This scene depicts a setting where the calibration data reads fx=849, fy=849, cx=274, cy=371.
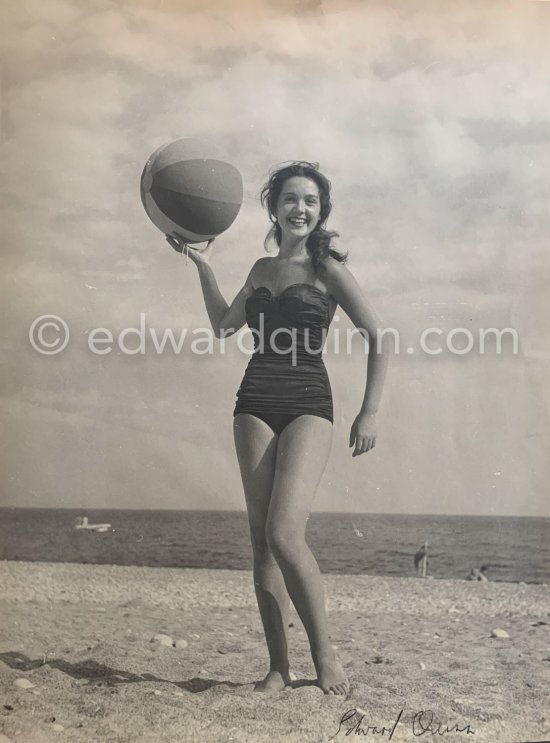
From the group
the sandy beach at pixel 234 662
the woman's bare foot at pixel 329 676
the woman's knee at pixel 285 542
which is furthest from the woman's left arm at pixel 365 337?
the woman's bare foot at pixel 329 676

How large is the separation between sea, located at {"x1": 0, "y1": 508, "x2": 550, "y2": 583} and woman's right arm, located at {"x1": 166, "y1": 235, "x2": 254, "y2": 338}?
71 centimetres

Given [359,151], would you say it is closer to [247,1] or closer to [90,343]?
[247,1]

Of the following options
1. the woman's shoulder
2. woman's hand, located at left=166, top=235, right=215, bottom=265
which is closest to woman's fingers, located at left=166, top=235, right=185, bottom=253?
woman's hand, located at left=166, top=235, right=215, bottom=265

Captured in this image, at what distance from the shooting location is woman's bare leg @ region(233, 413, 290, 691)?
3139 millimetres

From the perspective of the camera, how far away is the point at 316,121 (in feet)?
10.8

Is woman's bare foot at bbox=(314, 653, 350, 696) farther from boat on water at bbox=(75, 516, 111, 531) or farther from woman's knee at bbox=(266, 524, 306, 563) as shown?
boat on water at bbox=(75, 516, 111, 531)

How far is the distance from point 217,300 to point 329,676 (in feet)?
4.82

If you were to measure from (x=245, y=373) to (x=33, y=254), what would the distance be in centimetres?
90

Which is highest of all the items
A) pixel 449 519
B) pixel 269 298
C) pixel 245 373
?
pixel 269 298

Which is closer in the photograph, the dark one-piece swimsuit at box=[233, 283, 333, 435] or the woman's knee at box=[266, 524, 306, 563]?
the woman's knee at box=[266, 524, 306, 563]

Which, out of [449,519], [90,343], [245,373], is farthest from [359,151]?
[449,519]

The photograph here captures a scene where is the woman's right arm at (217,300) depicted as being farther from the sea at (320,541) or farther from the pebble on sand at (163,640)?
the pebble on sand at (163,640)

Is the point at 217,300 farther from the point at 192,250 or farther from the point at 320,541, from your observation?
the point at 320,541
